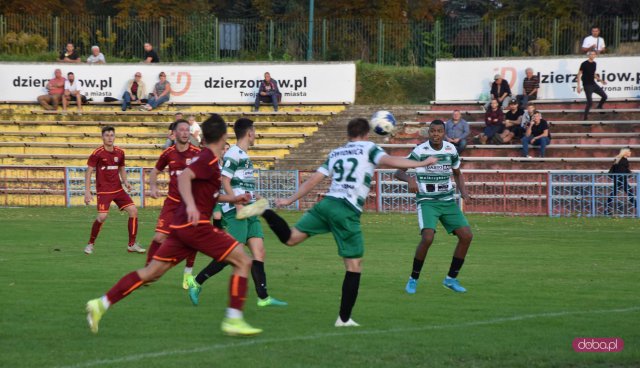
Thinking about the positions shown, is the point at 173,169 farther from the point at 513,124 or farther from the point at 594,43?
the point at 594,43

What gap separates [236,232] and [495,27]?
29.4m

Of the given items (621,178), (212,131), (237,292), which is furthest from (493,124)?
(237,292)

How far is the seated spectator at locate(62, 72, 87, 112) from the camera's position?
121 ft

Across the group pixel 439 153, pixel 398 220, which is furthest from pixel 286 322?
pixel 398 220

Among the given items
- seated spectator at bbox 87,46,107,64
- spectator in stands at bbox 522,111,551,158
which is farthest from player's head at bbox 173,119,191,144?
seated spectator at bbox 87,46,107,64

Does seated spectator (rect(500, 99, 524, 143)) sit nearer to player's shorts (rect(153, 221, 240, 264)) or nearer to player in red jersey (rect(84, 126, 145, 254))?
player in red jersey (rect(84, 126, 145, 254))

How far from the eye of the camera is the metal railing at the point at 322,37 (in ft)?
131

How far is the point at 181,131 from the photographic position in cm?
1383

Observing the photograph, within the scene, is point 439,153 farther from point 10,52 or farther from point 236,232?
point 10,52

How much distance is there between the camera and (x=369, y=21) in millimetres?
41125

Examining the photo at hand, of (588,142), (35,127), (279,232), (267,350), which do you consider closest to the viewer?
(267,350)

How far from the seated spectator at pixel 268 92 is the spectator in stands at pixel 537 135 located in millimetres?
9414

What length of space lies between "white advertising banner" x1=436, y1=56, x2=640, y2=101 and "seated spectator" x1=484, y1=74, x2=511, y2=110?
142 cm

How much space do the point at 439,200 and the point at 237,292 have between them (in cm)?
443
